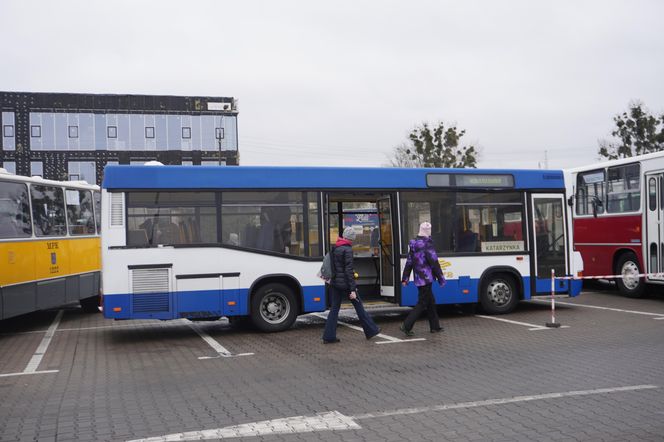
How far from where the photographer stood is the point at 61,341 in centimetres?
1148

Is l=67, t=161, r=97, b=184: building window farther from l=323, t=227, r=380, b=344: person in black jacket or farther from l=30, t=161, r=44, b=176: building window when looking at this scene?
l=323, t=227, r=380, b=344: person in black jacket

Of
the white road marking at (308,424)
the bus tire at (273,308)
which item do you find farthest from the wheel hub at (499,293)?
the white road marking at (308,424)

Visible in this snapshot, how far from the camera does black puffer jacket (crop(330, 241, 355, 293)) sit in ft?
33.1

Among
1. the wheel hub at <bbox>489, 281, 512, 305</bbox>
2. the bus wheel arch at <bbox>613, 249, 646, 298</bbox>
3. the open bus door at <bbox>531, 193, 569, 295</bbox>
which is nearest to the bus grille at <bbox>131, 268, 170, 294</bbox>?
the wheel hub at <bbox>489, 281, 512, 305</bbox>

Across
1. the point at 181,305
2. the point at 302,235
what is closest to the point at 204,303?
the point at 181,305

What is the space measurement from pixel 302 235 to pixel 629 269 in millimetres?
8987

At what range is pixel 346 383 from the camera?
24.1ft

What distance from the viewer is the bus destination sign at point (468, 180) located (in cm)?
1258

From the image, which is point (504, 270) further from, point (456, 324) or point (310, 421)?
point (310, 421)

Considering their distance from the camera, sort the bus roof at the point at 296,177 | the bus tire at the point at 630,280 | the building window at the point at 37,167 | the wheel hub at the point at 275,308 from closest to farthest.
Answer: the bus roof at the point at 296,177
the wheel hub at the point at 275,308
the bus tire at the point at 630,280
the building window at the point at 37,167

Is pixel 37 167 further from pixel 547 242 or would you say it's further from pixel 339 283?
pixel 339 283

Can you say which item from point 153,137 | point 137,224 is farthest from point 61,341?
point 153,137

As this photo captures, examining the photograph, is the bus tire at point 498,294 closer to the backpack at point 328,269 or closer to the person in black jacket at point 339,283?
the person in black jacket at point 339,283

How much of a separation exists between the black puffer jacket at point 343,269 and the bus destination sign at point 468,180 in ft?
10.2
